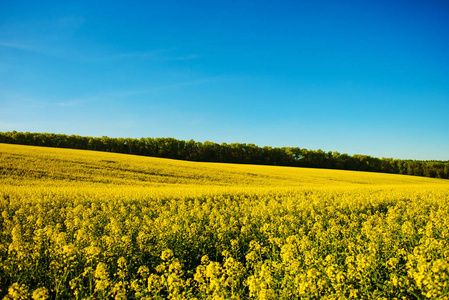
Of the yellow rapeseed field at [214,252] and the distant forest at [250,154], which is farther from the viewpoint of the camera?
the distant forest at [250,154]

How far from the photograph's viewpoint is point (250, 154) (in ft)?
236

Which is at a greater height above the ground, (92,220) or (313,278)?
(313,278)

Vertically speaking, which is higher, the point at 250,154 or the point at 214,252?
the point at 250,154

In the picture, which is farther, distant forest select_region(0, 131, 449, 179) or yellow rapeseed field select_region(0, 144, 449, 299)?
distant forest select_region(0, 131, 449, 179)

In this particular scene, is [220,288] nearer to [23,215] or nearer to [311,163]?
[23,215]

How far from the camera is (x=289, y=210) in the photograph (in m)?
11.0

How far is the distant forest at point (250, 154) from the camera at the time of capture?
66.9 meters

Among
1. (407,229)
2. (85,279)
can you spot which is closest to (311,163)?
(407,229)

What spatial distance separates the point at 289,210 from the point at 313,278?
7312 millimetres

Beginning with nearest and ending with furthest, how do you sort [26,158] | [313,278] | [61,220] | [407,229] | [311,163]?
[313,278] → [407,229] → [61,220] → [26,158] → [311,163]

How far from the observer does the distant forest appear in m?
66.9

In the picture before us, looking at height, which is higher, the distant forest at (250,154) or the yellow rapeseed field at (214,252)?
the distant forest at (250,154)

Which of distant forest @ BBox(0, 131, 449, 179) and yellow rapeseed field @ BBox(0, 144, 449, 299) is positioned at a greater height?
distant forest @ BBox(0, 131, 449, 179)

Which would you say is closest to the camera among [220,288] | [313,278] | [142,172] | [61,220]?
[220,288]
